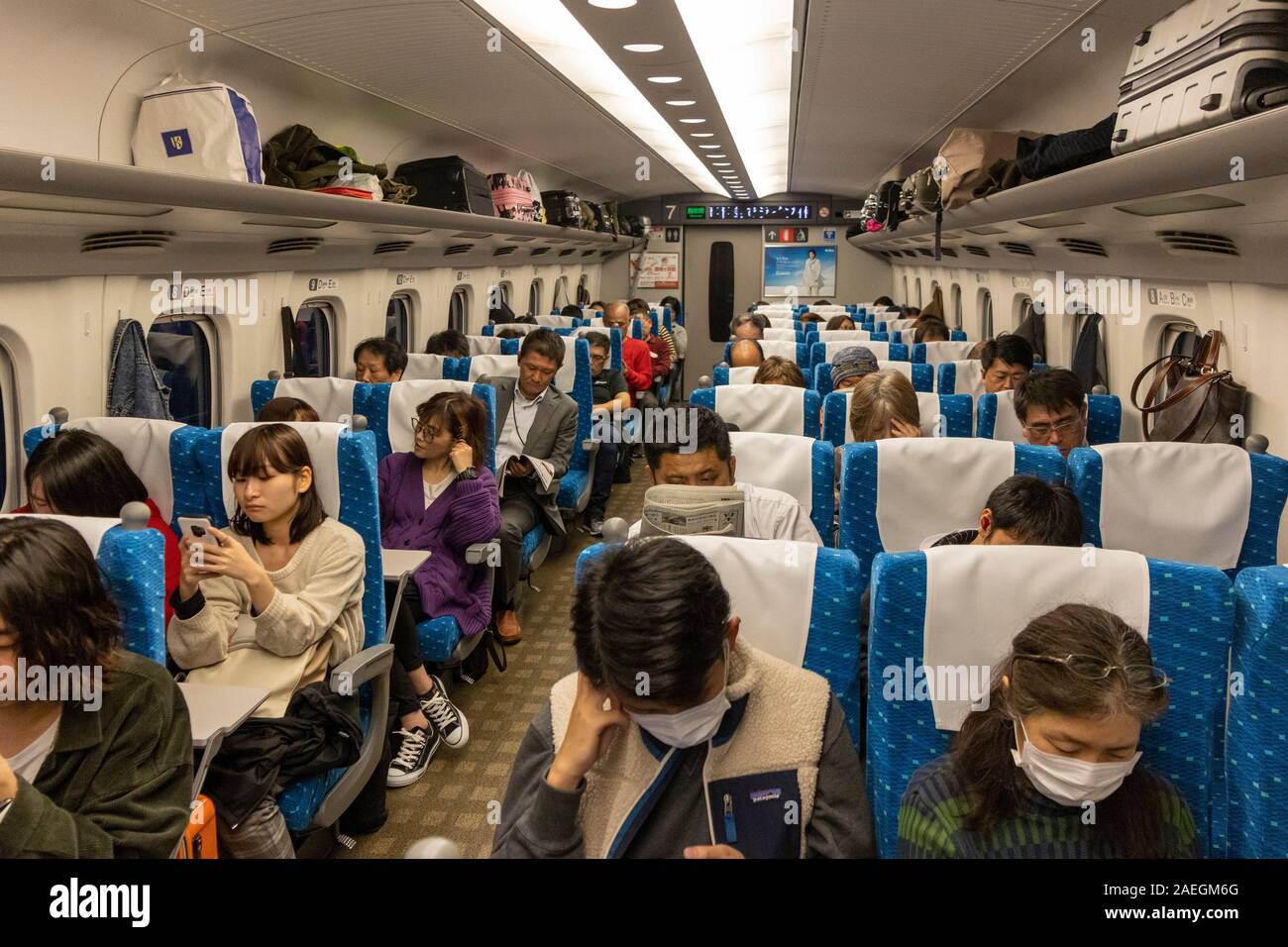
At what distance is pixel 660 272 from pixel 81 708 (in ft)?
58.8

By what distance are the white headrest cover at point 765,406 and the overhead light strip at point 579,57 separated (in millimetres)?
1993

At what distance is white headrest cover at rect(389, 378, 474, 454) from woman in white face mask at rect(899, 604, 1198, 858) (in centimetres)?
390

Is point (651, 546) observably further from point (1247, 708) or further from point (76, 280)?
point (76, 280)

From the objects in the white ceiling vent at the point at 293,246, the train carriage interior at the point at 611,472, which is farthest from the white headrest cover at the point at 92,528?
the white ceiling vent at the point at 293,246

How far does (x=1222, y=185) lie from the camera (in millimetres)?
3330

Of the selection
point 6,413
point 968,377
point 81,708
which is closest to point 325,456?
point 81,708

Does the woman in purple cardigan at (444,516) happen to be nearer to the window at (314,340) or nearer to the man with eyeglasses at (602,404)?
the window at (314,340)

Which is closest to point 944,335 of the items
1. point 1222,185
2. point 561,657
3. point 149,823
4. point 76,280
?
point 561,657

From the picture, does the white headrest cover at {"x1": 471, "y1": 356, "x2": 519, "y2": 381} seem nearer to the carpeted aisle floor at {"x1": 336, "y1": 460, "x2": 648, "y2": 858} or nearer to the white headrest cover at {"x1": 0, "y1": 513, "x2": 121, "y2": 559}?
the carpeted aisle floor at {"x1": 336, "y1": 460, "x2": 648, "y2": 858}

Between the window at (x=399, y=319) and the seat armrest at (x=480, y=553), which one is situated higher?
the window at (x=399, y=319)

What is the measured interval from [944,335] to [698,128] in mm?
2903

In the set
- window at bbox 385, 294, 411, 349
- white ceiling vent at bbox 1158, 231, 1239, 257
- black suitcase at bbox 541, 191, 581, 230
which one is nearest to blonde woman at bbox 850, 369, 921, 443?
white ceiling vent at bbox 1158, 231, 1239, 257

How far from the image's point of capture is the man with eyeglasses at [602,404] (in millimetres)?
8352

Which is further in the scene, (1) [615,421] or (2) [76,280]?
(1) [615,421]
